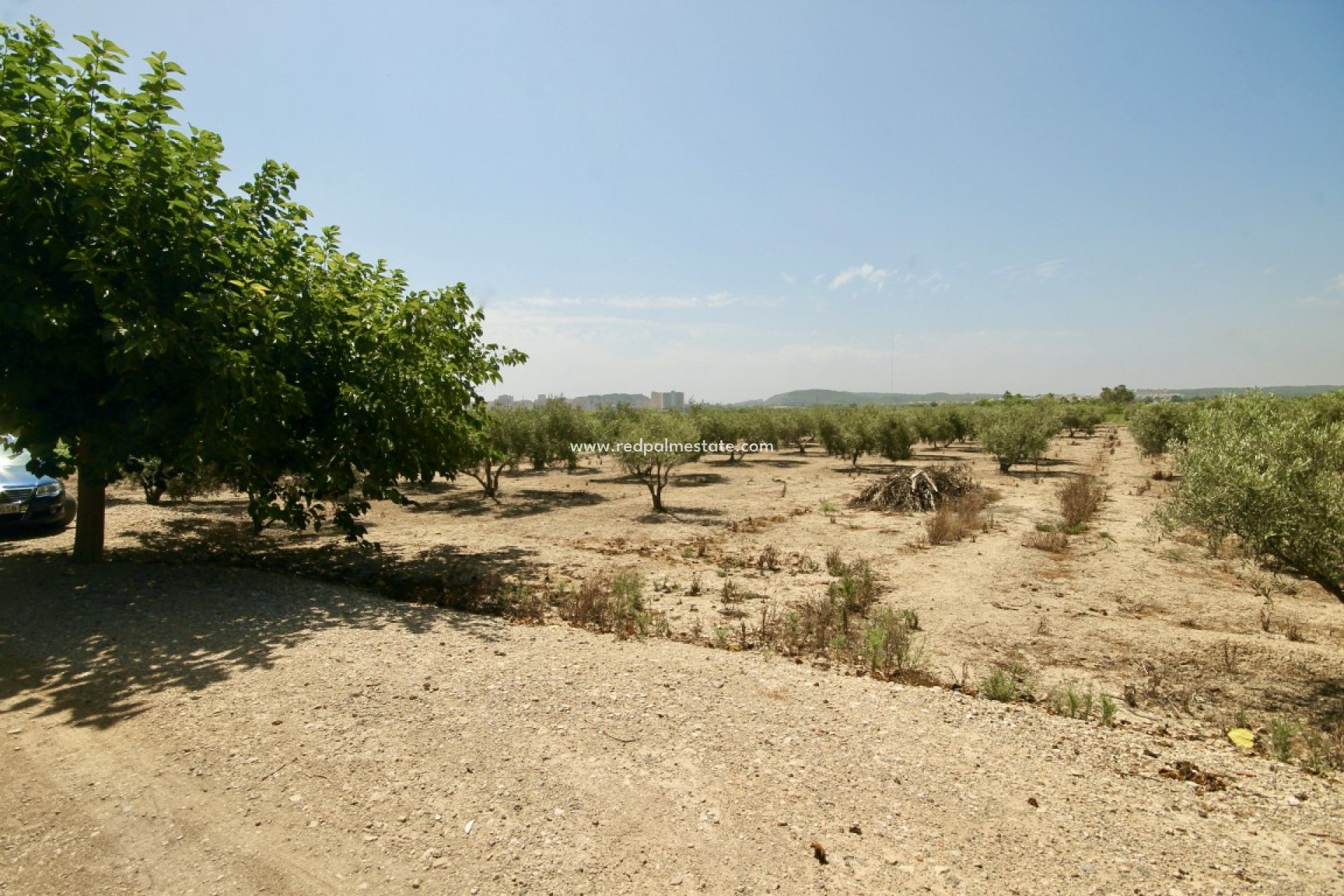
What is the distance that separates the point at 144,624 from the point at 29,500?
24.2 ft

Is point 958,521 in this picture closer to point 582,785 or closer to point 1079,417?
point 582,785

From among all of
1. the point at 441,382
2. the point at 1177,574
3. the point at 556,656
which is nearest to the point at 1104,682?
the point at 556,656

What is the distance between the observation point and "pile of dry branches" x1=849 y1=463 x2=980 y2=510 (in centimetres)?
2048

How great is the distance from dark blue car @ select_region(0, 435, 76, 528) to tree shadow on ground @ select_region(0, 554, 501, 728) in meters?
2.66

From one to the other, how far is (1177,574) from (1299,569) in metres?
6.19

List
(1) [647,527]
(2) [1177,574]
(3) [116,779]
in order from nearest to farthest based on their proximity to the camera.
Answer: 1. (3) [116,779]
2. (2) [1177,574]
3. (1) [647,527]

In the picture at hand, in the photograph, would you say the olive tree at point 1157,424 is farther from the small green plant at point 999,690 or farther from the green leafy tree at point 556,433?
the small green plant at point 999,690

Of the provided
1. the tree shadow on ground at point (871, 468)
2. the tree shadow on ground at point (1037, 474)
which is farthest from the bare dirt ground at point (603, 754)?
the tree shadow on ground at point (871, 468)

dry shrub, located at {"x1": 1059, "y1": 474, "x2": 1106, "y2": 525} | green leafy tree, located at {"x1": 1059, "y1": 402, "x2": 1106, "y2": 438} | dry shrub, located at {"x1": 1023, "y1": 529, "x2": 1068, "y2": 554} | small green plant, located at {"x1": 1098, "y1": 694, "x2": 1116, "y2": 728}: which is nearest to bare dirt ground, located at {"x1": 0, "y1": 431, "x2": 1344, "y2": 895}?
small green plant, located at {"x1": 1098, "y1": 694, "x2": 1116, "y2": 728}

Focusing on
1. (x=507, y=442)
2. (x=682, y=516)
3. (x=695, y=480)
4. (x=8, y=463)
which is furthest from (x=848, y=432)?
(x=8, y=463)

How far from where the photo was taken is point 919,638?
789 cm

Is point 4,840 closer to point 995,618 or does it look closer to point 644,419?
point 995,618

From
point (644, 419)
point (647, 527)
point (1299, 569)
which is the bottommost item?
point (647, 527)

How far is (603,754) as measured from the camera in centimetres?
421
